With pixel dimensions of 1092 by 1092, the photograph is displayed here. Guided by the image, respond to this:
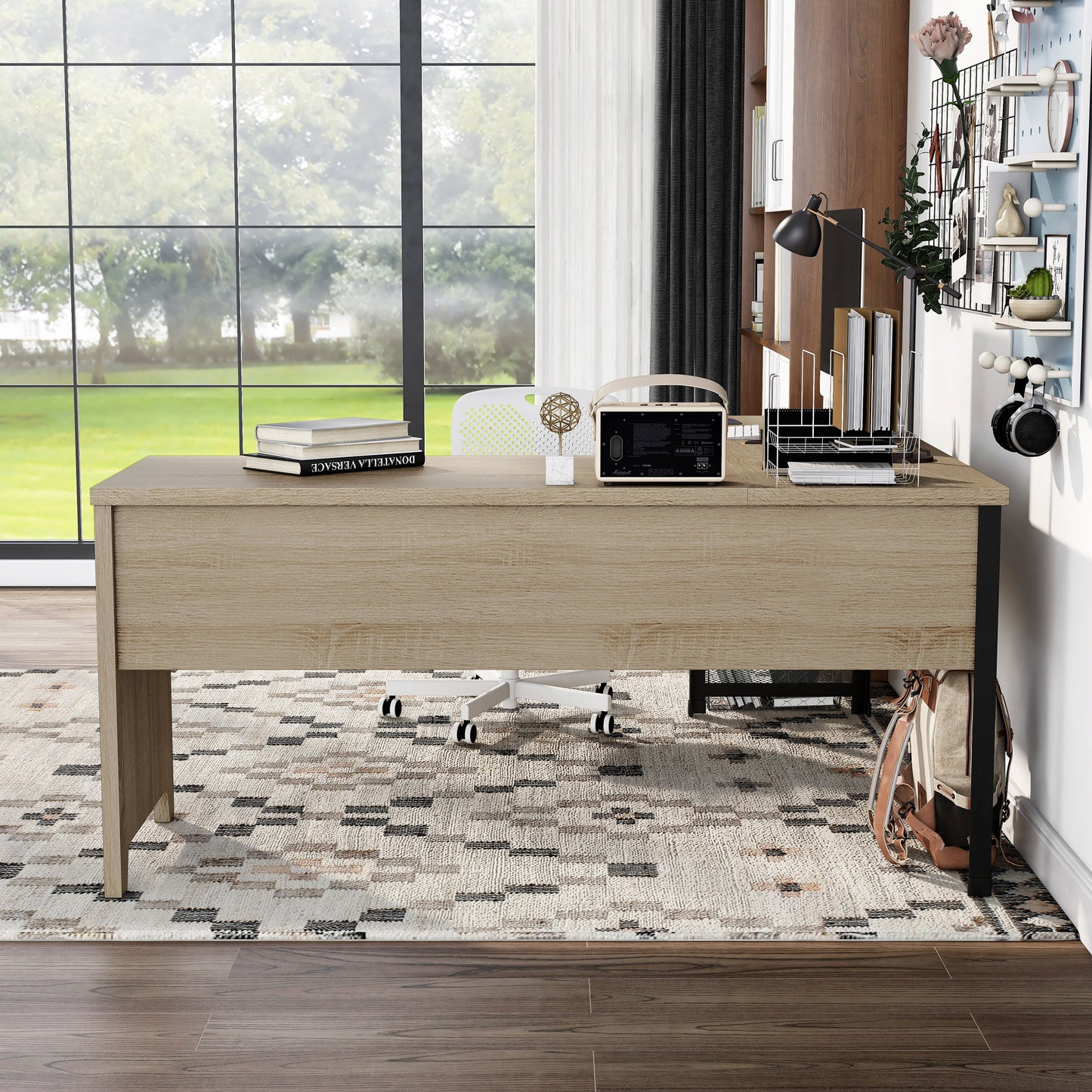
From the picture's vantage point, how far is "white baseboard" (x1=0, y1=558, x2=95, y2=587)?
16.9 ft

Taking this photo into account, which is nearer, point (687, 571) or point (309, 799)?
point (687, 571)

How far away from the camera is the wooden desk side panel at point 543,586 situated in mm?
2506

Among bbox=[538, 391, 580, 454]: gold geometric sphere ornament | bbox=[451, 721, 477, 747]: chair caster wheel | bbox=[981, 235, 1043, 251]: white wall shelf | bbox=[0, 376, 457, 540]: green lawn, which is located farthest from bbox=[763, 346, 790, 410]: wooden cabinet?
bbox=[0, 376, 457, 540]: green lawn

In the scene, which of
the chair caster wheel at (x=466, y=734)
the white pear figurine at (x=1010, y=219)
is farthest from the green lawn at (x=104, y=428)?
the white pear figurine at (x=1010, y=219)

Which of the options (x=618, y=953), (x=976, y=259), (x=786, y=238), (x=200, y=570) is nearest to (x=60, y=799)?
(x=200, y=570)

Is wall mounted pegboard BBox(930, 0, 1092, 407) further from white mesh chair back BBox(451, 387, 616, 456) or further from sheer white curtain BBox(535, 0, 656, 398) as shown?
sheer white curtain BBox(535, 0, 656, 398)

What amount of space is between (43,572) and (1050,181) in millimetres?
3997

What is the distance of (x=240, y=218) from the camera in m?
13.7

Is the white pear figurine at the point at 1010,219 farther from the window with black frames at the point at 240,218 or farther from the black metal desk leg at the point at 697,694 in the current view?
the window with black frames at the point at 240,218

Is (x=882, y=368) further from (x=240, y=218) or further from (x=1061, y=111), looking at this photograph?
(x=240, y=218)

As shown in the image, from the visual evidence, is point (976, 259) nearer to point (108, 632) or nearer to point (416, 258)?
point (108, 632)

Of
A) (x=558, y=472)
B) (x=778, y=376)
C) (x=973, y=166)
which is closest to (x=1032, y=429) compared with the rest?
(x=973, y=166)

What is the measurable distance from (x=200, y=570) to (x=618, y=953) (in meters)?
1.04

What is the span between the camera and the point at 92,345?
560 inches
